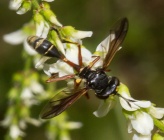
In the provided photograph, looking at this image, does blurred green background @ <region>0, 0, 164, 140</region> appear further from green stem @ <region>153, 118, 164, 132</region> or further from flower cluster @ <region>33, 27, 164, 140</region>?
green stem @ <region>153, 118, 164, 132</region>

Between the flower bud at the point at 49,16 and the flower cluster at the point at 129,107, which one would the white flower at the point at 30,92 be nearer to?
Result: the flower cluster at the point at 129,107

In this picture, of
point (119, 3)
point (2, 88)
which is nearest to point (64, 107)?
point (2, 88)

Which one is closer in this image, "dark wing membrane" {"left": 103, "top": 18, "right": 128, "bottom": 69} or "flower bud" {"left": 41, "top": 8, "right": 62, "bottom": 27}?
"flower bud" {"left": 41, "top": 8, "right": 62, "bottom": 27}

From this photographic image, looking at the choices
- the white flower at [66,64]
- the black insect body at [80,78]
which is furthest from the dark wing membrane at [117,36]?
the white flower at [66,64]

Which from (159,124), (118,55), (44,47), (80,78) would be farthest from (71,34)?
(118,55)

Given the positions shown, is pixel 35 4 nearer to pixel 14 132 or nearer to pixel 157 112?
pixel 157 112

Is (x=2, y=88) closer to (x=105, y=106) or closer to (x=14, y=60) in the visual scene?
(x=14, y=60)

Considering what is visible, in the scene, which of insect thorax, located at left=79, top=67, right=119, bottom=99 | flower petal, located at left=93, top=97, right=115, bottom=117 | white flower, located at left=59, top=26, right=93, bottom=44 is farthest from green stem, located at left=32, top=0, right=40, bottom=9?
flower petal, located at left=93, top=97, right=115, bottom=117
